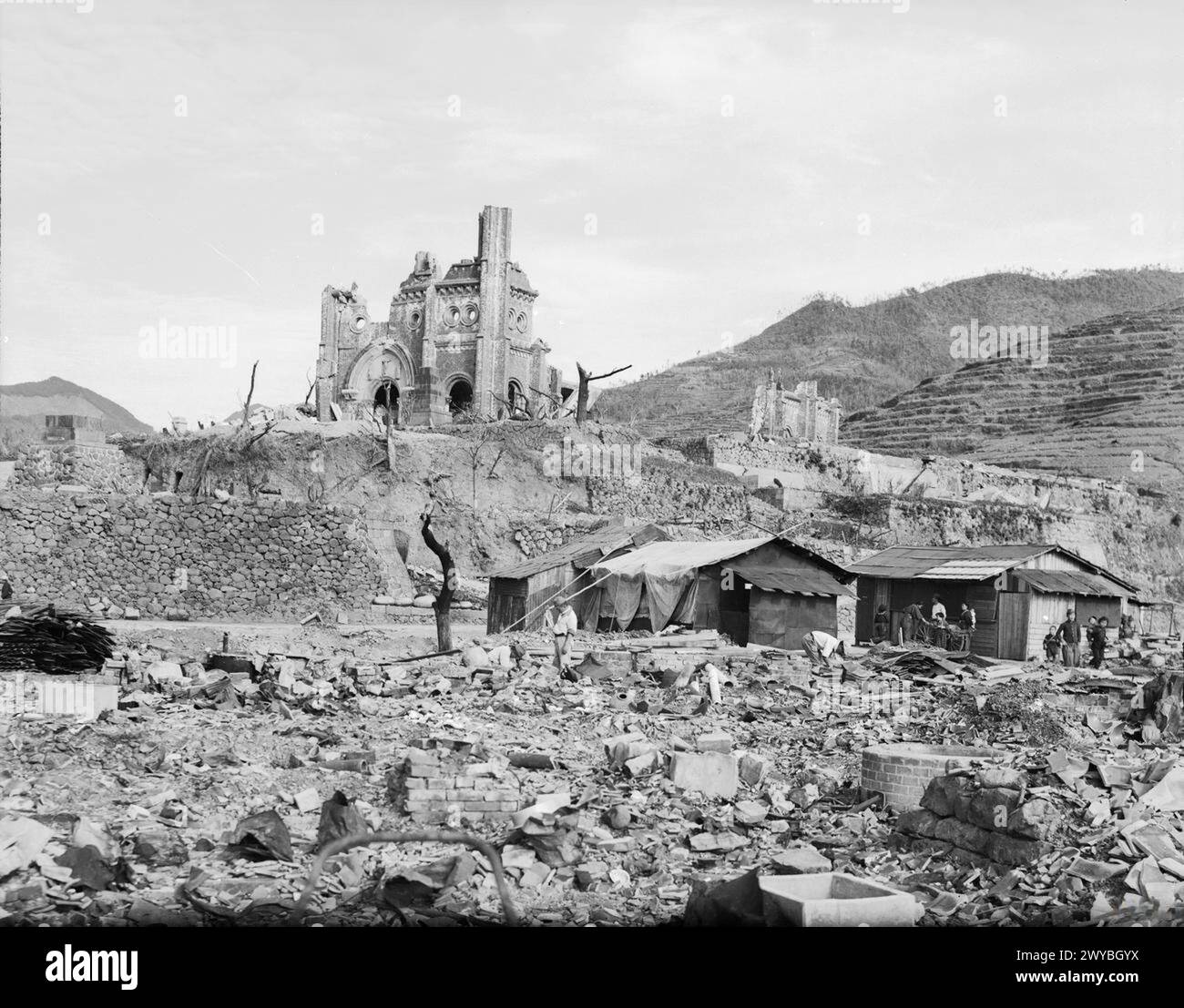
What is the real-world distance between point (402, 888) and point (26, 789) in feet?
10.6

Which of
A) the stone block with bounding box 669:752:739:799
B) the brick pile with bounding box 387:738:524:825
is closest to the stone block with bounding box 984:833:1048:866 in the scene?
the stone block with bounding box 669:752:739:799

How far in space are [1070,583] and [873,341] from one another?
8286 centimetres

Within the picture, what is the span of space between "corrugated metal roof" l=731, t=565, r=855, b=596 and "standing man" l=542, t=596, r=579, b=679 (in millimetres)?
2652

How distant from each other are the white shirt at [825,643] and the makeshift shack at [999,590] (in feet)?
10.7

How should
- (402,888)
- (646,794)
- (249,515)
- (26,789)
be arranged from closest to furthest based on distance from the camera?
(402,888), (26,789), (646,794), (249,515)

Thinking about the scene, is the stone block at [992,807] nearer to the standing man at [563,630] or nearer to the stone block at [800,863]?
the stone block at [800,863]

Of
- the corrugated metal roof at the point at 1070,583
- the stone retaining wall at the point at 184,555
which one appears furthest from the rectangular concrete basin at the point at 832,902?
the stone retaining wall at the point at 184,555

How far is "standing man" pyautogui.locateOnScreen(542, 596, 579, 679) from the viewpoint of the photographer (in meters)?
15.1

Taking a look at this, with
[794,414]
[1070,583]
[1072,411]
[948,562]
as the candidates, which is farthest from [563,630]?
[1072,411]

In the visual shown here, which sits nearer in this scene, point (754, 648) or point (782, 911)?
point (782, 911)

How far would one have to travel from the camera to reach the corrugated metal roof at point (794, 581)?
19.1 metres

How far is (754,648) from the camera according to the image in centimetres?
1797
